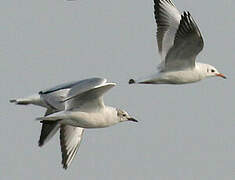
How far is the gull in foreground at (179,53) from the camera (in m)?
13.5

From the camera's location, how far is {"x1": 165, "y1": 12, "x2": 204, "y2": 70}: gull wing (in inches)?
529

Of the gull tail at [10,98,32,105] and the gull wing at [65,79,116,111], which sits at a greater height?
the gull wing at [65,79,116,111]

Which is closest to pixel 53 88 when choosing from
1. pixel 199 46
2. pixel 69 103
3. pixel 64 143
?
pixel 69 103

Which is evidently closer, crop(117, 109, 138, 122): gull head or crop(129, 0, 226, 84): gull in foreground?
crop(117, 109, 138, 122): gull head

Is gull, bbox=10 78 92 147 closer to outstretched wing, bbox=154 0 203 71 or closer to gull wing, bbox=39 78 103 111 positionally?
gull wing, bbox=39 78 103 111

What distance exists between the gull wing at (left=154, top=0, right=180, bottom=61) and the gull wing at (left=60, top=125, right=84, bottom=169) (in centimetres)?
223

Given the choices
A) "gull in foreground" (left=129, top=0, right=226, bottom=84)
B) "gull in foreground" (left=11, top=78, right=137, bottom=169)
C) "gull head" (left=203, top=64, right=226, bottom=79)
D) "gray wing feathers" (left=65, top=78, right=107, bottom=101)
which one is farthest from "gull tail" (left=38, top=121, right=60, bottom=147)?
"gull head" (left=203, top=64, right=226, bottom=79)

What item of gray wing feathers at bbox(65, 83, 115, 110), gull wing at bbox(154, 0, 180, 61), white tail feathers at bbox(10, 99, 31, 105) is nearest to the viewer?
gray wing feathers at bbox(65, 83, 115, 110)

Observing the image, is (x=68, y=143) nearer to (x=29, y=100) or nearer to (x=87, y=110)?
(x=29, y=100)

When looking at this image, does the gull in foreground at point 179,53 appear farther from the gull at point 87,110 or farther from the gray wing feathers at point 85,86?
the gray wing feathers at point 85,86

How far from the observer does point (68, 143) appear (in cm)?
1457

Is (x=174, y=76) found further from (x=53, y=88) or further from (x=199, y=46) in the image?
(x=53, y=88)

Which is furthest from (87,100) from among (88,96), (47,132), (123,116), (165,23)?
(165,23)

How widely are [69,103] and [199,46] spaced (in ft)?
8.52
